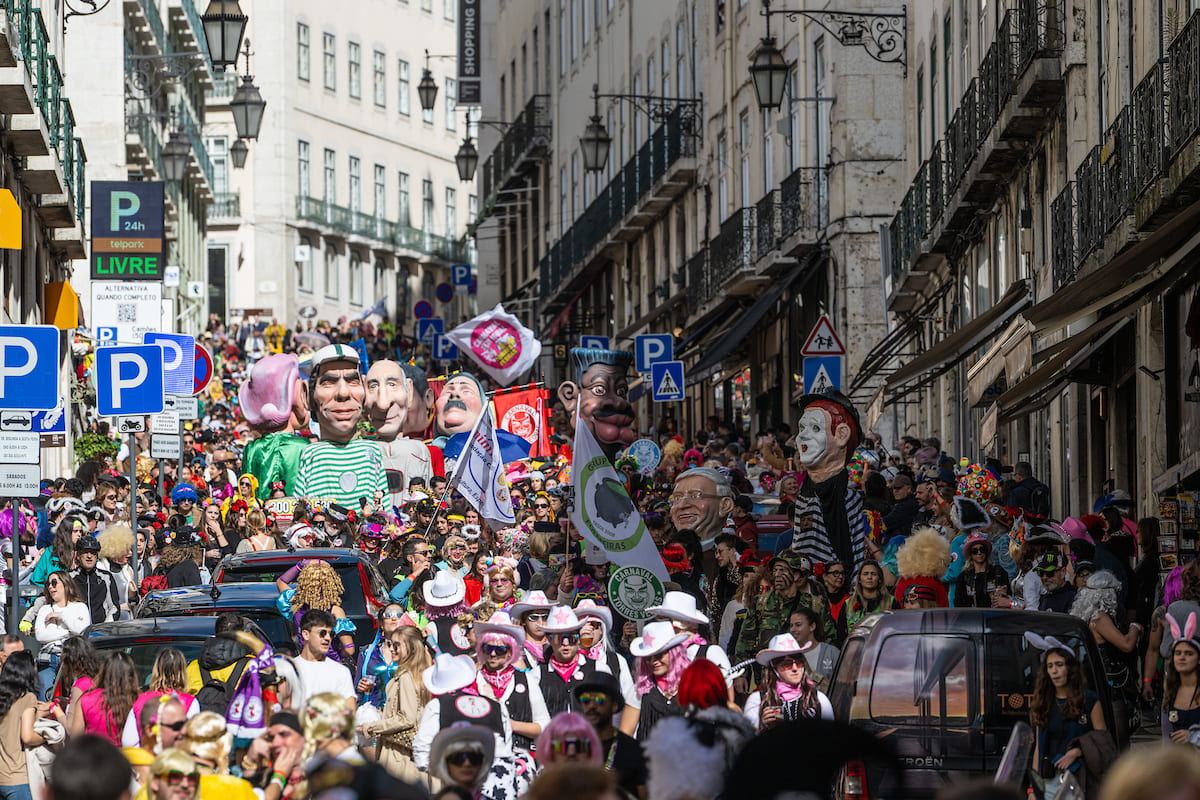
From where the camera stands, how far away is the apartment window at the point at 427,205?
92875 millimetres

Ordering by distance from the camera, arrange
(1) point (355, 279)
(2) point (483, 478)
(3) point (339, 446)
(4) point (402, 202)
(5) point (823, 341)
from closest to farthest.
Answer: (2) point (483, 478), (5) point (823, 341), (3) point (339, 446), (1) point (355, 279), (4) point (402, 202)

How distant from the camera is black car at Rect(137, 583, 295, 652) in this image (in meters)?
14.0

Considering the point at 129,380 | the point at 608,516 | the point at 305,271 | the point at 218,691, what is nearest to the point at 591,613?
the point at 218,691

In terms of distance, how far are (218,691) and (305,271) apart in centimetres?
7174

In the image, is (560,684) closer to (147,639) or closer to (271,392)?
(147,639)

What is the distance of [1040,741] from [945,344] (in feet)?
38.9

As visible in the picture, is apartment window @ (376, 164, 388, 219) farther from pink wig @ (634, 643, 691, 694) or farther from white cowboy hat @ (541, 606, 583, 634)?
pink wig @ (634, 643, 691, 694)

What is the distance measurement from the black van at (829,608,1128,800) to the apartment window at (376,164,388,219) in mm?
78505

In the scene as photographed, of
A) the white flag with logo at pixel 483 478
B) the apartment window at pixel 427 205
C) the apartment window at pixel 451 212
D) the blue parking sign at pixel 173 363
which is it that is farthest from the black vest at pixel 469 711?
the apartment window at pixel 451 212

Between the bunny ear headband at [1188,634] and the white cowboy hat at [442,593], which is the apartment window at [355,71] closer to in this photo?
the white cowboy hat at [442,593]

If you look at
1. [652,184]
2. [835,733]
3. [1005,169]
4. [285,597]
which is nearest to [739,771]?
[835,733]

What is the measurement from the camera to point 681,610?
12391 millimetres

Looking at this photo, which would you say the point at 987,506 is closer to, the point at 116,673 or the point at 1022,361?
the point at 1022,361

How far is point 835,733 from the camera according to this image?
7.05 metres
